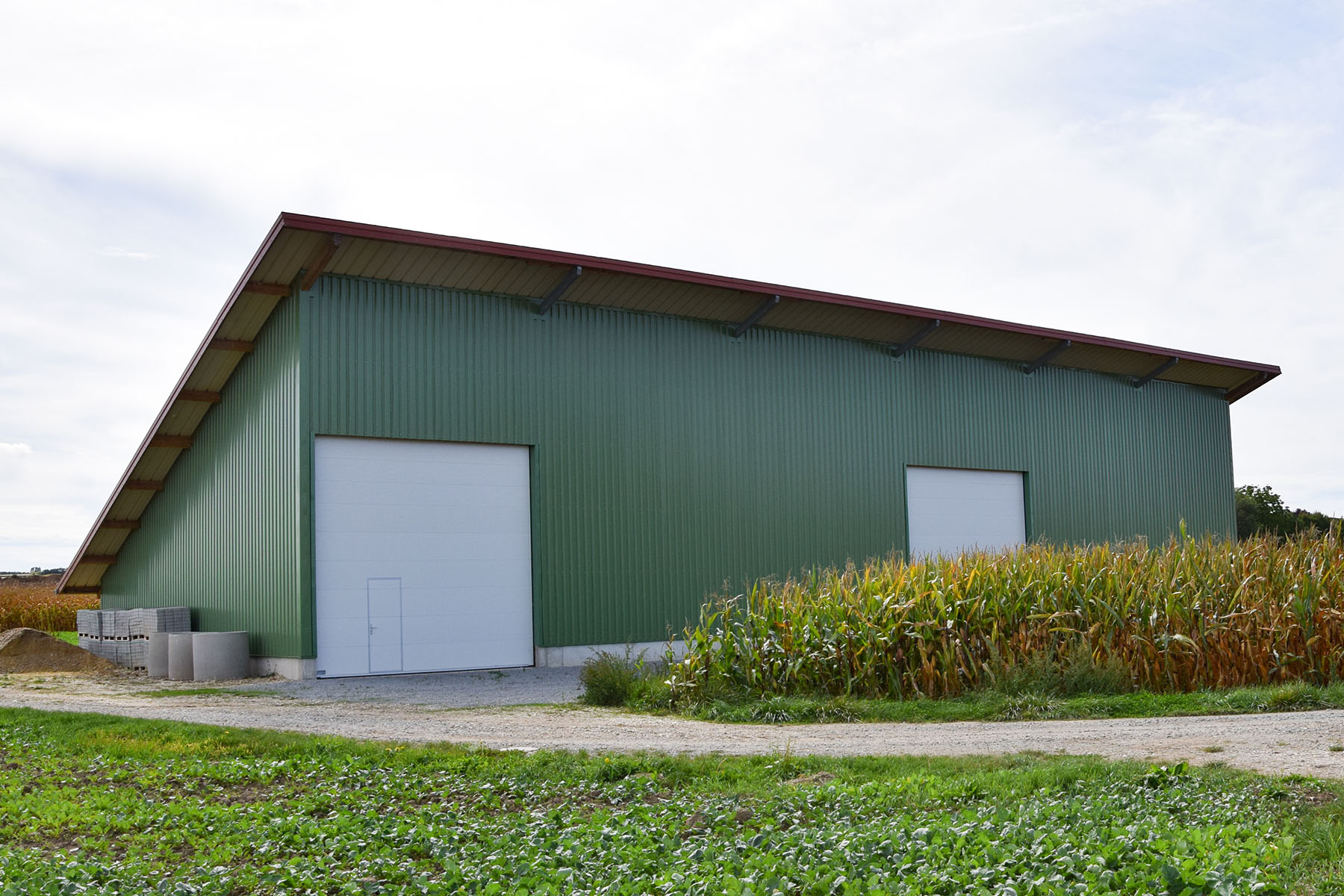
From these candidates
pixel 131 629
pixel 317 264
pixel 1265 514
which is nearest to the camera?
pixel 317 264

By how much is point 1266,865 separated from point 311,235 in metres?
15.5

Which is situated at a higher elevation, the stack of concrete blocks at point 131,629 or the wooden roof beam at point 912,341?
the wooden roof beam at point 912,341

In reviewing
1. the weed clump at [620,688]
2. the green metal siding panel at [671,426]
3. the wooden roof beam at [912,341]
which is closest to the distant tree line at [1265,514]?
the green metal siding panel at [671,426]

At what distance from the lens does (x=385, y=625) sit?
60.4ft

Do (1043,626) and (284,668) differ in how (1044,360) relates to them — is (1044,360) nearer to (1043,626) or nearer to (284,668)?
(1043,626)

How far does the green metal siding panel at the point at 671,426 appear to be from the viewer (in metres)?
18.9

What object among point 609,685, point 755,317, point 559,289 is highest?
point 559,289

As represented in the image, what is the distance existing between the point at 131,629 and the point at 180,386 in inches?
189

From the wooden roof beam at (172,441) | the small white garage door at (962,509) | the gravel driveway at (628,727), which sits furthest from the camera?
the small white garage door at (962,509)

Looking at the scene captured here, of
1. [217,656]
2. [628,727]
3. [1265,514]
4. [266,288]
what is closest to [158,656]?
[217,656]

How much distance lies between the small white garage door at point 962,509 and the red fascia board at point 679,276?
130 inches

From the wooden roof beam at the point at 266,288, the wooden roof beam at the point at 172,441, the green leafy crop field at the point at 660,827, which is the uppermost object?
the wooden roof beam at the point at 266,288

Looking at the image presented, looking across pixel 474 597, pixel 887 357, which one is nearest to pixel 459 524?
pixel 474 597

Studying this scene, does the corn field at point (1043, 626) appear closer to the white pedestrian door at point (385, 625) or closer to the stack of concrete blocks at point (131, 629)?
the white pedestrian door at point (385, 625)
